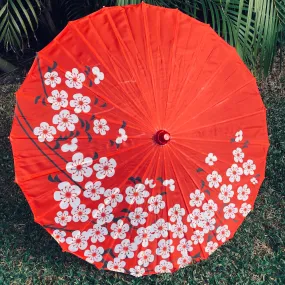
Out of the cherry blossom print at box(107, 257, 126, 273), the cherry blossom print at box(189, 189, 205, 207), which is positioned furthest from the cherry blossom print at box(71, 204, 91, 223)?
the cherry blossom print at box(189, 189, 205, 207)

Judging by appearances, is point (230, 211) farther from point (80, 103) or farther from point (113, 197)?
point (80, 103)

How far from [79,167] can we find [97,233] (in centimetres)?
40

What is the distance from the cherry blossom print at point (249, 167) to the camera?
105 inches

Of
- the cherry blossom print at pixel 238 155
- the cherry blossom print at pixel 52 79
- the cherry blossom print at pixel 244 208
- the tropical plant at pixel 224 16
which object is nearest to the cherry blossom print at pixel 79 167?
the cherry blossom print at pixel 52 79

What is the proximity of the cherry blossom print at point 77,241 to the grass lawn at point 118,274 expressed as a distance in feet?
2.25

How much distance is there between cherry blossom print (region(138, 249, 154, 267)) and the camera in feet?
8.42

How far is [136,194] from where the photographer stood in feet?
7.76

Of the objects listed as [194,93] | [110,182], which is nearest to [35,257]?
[110,182]

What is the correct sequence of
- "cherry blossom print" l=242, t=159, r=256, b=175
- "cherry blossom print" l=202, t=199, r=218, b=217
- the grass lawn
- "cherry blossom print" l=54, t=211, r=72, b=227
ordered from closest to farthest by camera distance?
"cherry blossom print" l=54, t=211, r=72, b=227 < "cherry blossom print" l=202, t=199, r=218, b=217 < "cherry blossom print" l=242, t=159, r=256, b=175 < the grass lawn

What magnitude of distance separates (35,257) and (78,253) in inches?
28.8

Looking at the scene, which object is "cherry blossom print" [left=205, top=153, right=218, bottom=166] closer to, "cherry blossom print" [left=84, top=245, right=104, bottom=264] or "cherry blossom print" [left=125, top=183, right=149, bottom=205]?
"cherry blossom print" [left=125, top=183, right=149, bottom=205]

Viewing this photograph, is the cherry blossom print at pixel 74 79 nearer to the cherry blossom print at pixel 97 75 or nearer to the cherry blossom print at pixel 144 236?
the cherry blossom print at pixel 97 75

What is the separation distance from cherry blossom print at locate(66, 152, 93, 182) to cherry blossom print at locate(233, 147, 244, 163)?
2.68 ft

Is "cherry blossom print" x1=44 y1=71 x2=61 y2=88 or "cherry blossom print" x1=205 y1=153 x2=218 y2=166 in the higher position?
"cherry blossom print" x1=44 y1=71 x2=61 y2=88
